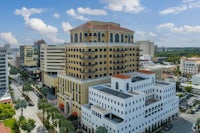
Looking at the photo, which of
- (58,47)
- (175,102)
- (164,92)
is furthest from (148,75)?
(58,47)

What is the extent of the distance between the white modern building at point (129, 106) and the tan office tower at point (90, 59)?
6695 mm

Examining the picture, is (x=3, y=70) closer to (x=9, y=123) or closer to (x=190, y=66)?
(x=9, y=123)

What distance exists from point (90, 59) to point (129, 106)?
94.9 feet

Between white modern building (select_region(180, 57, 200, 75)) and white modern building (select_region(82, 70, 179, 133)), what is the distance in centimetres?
10554

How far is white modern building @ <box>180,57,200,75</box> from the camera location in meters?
177

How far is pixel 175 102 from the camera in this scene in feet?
281

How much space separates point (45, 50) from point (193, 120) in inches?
4246

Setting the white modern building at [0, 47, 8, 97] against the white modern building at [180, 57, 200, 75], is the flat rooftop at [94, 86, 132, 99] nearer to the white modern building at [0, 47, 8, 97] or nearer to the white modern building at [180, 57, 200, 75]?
the white modern building at [0, 47, 8, 97]

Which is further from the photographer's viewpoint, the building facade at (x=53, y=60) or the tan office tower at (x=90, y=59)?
the building facade at (x=53, y=60)

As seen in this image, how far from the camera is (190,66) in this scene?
18125cm

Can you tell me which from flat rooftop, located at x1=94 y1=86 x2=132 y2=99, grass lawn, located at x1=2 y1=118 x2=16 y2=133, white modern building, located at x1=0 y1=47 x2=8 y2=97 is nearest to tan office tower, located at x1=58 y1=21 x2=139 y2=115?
flat rooftop, located at x1=94 y1=86 x2=132 y2=99

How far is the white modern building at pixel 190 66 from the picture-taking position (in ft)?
580

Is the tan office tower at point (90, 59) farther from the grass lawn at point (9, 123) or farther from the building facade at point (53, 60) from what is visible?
the building facade at point (53, 60)

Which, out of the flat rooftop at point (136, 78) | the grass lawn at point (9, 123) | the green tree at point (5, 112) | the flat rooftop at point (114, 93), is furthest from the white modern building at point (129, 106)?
the green tree at point (5, 112)
